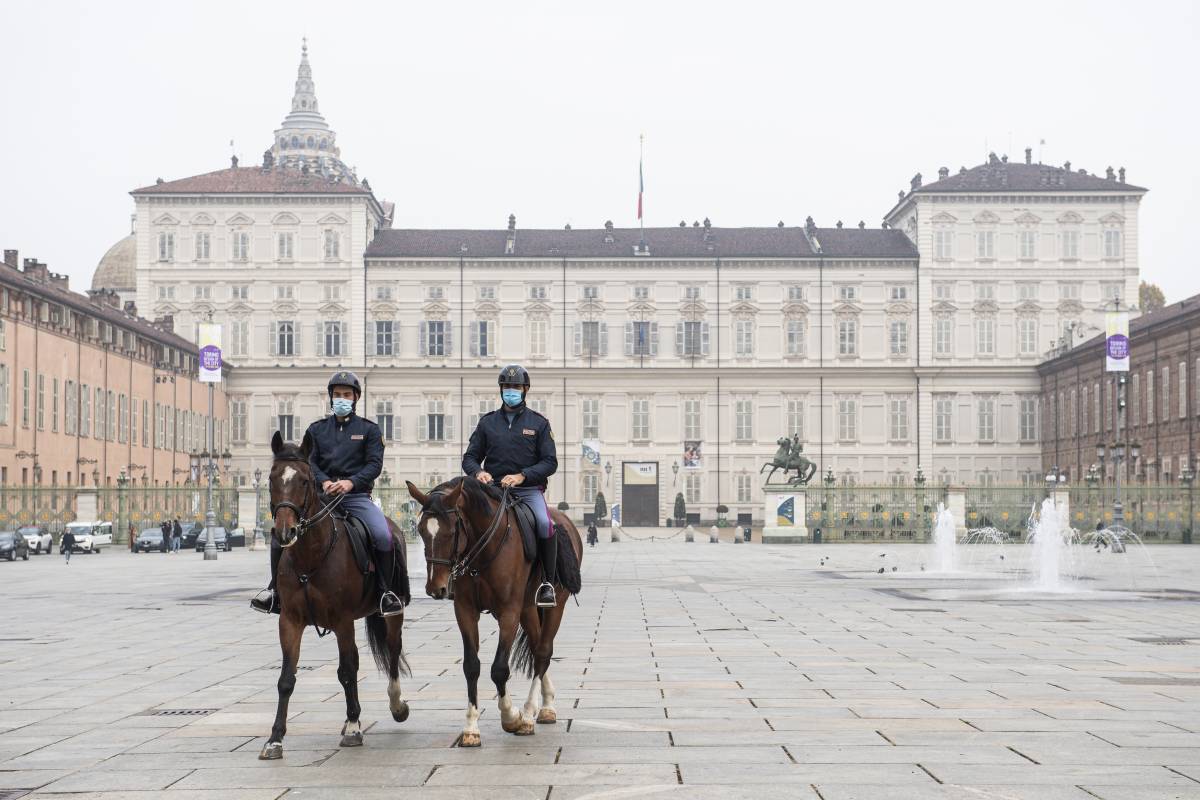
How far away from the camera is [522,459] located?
10.2m

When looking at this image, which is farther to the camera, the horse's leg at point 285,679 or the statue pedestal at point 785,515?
the statue pedestal at point 785,515

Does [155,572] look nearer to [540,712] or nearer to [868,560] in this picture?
[868,560]

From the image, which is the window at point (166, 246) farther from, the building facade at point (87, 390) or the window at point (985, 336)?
the window at point (985, 336)

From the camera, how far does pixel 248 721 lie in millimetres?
10719

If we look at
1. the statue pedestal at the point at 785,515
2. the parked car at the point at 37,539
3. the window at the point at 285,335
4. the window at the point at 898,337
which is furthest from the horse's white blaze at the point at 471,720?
the window at the point at 898,337

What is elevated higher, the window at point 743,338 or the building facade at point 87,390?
the window at point 743,338

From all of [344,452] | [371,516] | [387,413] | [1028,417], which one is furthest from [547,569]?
[1028,417]

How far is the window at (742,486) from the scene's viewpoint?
8931 centimetres

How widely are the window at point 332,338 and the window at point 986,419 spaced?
39093 mm

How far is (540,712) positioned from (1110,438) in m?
74.1

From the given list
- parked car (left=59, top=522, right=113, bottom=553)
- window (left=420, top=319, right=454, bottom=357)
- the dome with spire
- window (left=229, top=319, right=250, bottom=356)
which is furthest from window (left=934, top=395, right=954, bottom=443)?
the dome with spire

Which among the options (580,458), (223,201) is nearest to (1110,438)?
(580,458)

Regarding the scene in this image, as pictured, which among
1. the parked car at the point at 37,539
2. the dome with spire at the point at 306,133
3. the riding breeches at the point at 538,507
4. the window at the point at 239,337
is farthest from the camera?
the dome with spire at the point at 306,133

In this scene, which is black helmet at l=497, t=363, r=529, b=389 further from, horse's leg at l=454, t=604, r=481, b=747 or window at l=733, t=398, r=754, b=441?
window at l=733, t=398, r=754, b=441
